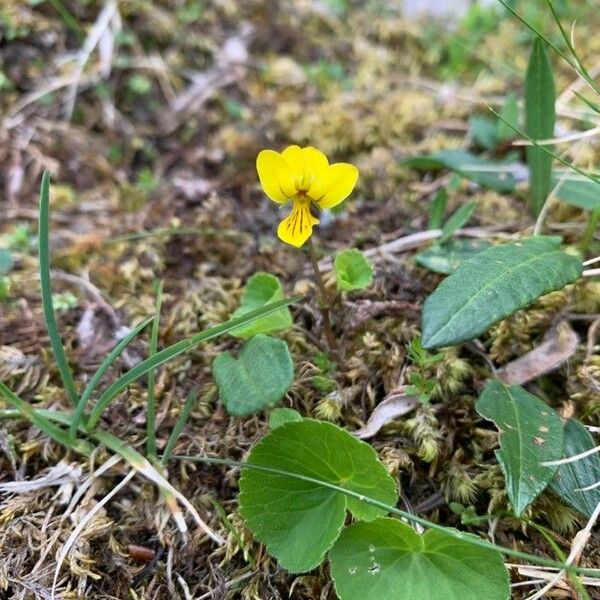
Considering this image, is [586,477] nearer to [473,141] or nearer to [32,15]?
[473,141]

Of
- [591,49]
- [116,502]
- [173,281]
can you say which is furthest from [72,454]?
[591,49]

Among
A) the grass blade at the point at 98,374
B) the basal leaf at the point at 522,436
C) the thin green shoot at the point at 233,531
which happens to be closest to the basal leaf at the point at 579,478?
the basal leaf at the point at 522,436

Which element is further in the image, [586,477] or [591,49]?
[591,49]

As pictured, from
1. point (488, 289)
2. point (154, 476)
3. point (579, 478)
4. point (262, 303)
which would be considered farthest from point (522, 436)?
point (154, 476)

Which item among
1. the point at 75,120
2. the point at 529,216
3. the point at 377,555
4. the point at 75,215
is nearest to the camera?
the point at 377,555

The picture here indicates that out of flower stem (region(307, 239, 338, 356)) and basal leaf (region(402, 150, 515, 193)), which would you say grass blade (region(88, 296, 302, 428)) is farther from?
basal leaf (region(402, 150, 515, 193))

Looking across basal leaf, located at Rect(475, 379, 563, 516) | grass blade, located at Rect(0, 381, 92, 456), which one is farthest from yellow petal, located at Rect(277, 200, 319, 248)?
grass blade, located at Rect(0, 381, 92, 456)

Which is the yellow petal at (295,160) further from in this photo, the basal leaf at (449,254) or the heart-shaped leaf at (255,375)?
the basal leaf at (449,254)

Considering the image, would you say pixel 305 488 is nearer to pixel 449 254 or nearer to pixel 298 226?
pixel 298 226
